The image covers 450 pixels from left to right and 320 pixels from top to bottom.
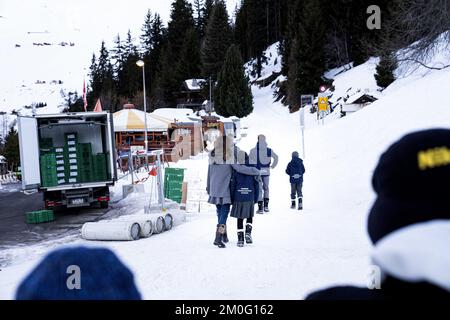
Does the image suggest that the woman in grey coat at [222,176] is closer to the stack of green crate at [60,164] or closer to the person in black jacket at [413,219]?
the person in black jacket at [413,219]

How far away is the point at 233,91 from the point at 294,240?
4534 centimetres

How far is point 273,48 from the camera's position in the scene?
237 ft

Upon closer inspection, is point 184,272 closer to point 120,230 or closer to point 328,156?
point 120,230

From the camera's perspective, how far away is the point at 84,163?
50.9 ft

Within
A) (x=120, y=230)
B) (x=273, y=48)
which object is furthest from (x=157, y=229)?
(x=273, y=48)

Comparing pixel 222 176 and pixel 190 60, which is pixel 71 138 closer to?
pixel 222 176

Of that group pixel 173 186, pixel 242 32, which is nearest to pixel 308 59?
pixel 242 32

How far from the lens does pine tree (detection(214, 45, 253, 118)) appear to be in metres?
51.1

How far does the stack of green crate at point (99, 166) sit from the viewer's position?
15539 millimetres

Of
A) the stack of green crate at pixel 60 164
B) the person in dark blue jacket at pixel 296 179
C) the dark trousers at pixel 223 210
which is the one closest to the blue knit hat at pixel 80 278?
the dark trousers at pixel 223 210

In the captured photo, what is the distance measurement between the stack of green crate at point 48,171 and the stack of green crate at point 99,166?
1.49 m

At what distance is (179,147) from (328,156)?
401 inches

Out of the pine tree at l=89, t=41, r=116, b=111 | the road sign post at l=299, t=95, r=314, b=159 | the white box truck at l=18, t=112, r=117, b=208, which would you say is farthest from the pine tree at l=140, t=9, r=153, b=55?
the white box truck at l=18, t=112, r=117, b=208
